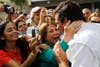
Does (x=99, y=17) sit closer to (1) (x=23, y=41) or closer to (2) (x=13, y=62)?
(1) (x=23, y=41)

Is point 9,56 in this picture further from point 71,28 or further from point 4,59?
point 71,28

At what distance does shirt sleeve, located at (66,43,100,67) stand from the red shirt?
1357 mm

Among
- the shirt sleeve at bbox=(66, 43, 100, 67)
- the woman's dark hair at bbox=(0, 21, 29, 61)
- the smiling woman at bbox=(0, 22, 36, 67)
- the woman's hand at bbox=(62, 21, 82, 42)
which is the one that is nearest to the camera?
the shirt sleeve at bbox=(66, 43, 100, 67)

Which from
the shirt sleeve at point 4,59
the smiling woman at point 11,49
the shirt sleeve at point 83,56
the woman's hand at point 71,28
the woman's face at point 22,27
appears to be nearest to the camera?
the shirt sleeve at point 83,56

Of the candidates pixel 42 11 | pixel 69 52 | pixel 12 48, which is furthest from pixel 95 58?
pixel 42 11

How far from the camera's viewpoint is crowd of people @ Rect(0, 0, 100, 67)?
289cm

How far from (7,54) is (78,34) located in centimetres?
143

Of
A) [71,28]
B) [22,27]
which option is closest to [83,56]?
[71,28]

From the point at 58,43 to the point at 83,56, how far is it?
85 cm

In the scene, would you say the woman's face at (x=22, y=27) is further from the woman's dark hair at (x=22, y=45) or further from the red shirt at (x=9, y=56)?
the red shirt at (x=9, y=56)

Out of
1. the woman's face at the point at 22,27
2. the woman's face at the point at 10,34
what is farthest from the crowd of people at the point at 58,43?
the woman's face at the point at 22,27

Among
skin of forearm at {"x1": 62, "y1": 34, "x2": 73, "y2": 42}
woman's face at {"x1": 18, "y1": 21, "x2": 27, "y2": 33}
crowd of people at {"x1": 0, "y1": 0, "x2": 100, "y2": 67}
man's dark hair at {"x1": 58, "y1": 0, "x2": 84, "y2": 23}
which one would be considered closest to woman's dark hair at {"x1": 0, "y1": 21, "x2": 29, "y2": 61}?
crowd of people at {"x1": 0, "y1": 0, "x2": 100, "y2": 67}

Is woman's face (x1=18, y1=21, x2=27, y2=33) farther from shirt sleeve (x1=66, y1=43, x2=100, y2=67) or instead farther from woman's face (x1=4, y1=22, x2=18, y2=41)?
shirt sleeve (x1=66, y1=43, x2=100, y2=67)

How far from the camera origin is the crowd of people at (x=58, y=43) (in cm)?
289
